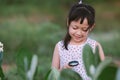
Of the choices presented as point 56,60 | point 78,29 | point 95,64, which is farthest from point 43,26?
point 95,64

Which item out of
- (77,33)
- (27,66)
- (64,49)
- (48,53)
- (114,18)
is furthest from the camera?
(114,18)

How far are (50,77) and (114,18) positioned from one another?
11.6m

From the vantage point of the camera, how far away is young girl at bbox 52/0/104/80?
2510mm

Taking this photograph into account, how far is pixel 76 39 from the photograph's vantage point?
262cm

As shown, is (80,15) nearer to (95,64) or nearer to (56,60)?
(56,60)

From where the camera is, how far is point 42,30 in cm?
959

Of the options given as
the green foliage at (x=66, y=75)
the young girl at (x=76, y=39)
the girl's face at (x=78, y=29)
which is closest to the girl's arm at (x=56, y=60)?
the young girl at (x=76, y=39)

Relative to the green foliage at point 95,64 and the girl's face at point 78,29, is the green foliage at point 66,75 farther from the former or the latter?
the girl's face at point 78,29

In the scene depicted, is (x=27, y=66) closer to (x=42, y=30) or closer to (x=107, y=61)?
(x=107, y=61)

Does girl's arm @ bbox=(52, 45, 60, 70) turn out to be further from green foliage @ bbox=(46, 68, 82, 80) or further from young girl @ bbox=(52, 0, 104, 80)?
green foliage @ bbox=(46, 68, 82, 80)

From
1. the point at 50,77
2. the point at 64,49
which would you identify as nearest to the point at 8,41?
the point at 64,49

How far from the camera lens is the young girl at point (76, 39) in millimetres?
2510

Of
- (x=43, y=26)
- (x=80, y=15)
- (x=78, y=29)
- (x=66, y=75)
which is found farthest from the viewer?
(x=43, y=26)

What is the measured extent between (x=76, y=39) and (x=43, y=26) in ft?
23.4
